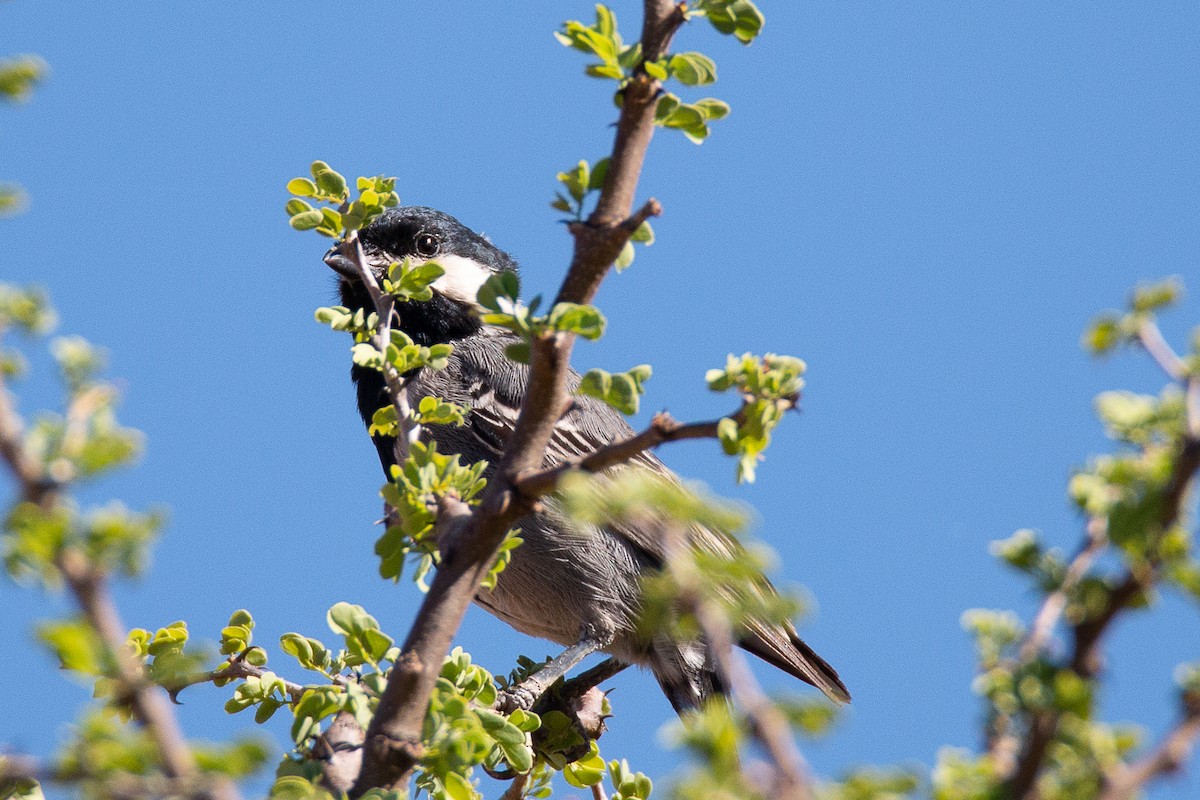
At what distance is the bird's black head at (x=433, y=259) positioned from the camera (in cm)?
613

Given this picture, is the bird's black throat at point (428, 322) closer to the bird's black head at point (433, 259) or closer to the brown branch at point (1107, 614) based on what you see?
the bird's black head at point (433, 259)

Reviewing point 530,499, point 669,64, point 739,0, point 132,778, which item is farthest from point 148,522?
point 739,0

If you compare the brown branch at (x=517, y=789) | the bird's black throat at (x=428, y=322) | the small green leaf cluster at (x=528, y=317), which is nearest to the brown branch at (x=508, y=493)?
the small green leaf cluster at (x=528, y=317)

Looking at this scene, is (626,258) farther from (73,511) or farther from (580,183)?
(73,511)

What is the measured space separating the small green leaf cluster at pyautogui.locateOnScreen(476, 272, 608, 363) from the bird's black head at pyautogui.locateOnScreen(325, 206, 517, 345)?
3.76m

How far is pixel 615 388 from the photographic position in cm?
203

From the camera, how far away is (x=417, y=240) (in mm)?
6477

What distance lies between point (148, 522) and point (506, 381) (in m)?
4.21

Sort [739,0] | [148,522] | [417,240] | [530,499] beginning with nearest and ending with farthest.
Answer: [148,522] < [530,499] < [739,0] < [417,240]

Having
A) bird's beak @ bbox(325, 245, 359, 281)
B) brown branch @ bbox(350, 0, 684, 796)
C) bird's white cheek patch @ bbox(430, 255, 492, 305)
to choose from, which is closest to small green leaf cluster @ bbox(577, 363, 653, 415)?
brown branch @ bbox(350, 0, 684, 796)

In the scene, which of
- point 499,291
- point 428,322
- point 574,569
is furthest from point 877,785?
point 428,322

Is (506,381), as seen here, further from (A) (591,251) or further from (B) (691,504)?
(B) (691,504)

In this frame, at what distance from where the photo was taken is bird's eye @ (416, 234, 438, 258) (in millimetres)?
6480

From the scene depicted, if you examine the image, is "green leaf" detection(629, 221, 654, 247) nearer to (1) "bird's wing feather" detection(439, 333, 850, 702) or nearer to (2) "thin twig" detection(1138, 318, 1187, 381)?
(2) "thin twig" detection(1138, 318, 1187, 381)
